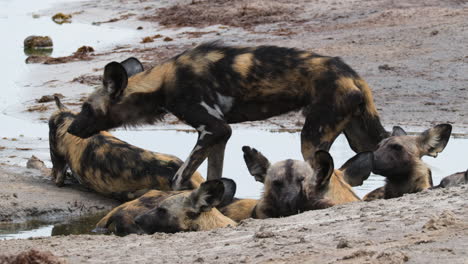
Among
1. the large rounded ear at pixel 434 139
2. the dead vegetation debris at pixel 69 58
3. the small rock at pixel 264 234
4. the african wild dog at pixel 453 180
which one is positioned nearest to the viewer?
the small rock at pixel 264 234

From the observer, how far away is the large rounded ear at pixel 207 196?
220 inches

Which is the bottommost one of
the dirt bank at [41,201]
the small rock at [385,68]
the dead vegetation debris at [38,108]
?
the dead vegetation debris at [38,108]

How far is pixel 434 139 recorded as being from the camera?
6629 mm

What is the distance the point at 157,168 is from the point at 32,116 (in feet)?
14.7

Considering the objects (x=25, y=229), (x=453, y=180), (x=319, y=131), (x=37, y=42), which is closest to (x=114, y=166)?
(x=25, y=229)

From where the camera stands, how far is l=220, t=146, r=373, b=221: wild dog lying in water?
5637 millimetres

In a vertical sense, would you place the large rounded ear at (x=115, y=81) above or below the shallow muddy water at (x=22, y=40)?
above

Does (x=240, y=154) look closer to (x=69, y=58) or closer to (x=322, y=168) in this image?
(x=322, y=168)

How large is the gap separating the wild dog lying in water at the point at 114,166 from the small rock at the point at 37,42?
31.3ft

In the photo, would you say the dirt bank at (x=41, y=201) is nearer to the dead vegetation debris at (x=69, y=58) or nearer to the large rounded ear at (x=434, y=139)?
the large rounded ear at (x=434, y=139)

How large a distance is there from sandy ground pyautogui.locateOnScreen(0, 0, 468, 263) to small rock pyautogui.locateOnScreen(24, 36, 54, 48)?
1.62 meters

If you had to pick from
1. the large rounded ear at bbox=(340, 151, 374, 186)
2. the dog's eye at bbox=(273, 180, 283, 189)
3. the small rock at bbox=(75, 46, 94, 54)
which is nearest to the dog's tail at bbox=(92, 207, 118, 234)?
the dog's eye at bbox=(273, 180, 283, 189)

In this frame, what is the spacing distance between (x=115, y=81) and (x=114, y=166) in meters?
0.70

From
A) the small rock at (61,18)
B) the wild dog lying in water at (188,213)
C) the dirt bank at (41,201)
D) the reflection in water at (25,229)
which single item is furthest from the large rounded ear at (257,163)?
the small rock at (61,18)
